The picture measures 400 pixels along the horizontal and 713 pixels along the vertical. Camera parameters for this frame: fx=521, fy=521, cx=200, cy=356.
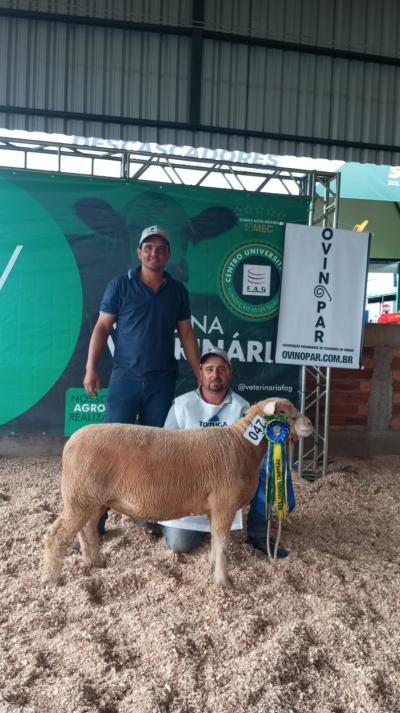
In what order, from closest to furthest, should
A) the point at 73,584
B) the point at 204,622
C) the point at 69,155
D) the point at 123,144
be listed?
the point at 204,622, the point at 73,584, the point at 69,155, the point at 123,144

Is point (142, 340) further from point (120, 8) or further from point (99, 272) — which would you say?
point (120, 8)

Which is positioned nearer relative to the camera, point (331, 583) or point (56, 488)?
point (331, 583)

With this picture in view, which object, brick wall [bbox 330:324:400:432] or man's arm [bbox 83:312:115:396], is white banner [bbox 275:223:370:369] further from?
man's arm [bbox 83:312:115:396]

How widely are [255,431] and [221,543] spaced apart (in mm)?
635

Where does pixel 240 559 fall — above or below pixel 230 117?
below

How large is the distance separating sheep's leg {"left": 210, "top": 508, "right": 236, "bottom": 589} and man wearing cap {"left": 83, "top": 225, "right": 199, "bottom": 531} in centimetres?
108

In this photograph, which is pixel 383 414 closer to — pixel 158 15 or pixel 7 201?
pixel 7 201

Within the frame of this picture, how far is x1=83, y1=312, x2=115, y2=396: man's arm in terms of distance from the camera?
12.1ft

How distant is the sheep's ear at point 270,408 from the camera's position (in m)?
2.87

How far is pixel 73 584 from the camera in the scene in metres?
2.79

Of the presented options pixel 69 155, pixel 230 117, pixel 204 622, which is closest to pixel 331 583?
pixel 204 622

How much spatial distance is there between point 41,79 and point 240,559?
5.88 m

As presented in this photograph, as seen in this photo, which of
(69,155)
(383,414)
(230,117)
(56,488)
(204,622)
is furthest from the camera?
(230,117)

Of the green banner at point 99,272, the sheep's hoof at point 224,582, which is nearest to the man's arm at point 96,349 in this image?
the sheep's hoof at point 224,582
